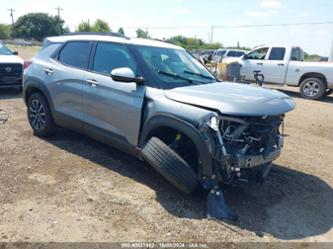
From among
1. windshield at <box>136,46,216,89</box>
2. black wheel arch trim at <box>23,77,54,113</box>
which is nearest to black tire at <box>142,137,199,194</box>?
windshield at <box>136,46,216,89</box>

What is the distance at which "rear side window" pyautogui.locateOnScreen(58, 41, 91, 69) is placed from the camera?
17.0 feet

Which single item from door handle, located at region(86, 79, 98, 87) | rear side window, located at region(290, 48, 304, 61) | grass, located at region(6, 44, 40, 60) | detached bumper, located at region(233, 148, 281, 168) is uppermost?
rear side window, located at region(290, 48, 304, 61)

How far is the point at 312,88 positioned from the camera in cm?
1297

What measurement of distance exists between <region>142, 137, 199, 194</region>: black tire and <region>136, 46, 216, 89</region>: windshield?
0.79m

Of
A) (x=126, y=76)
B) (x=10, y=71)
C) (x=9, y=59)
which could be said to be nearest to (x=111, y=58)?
(x=126, y=76)

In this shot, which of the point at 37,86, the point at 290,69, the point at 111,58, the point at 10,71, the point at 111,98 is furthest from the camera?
the point at 290,69

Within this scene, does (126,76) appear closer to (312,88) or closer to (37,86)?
(37,86)

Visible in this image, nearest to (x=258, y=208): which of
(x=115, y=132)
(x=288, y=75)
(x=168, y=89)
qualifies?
(x=168, y=89)

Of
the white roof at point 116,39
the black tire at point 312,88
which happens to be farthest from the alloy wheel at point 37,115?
the black tire at point 312,88

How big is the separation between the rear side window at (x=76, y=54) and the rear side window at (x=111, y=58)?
0.24 metres

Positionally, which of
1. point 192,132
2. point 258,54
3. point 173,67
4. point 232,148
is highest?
point 173,67

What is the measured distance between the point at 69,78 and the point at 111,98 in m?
1.07

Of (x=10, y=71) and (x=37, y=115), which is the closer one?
(x=37, y=115)

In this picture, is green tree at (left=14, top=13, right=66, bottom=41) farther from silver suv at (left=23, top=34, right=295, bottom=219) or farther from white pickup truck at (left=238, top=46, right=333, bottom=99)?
silver suv at (left=23, top=34, right=295, bottom=219)
